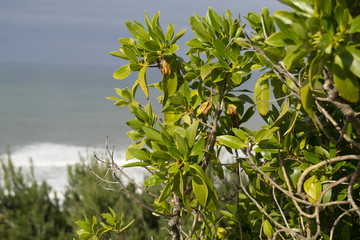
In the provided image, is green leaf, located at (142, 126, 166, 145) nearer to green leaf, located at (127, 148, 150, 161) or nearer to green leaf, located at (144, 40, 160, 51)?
green leaf, located at (127, 148, 150, 161)

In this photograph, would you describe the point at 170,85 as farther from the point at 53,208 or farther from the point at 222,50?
the point at 53,208

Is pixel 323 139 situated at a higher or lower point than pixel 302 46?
lower

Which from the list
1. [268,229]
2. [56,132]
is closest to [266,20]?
[268,229]

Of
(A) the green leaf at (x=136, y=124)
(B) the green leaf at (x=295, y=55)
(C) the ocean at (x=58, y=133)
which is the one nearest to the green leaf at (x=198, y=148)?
(A) the green leaf at (x=136, y=124)

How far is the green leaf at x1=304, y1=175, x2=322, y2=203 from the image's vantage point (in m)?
0.80

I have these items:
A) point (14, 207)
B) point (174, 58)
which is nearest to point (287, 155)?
point (174, 58)

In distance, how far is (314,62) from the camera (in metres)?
0.52

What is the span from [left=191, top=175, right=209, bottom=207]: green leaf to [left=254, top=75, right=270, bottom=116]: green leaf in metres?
0.23

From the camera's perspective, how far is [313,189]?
0.81m

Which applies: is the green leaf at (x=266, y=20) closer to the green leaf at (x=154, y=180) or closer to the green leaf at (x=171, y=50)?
the green leaf at (x=171, y=50)

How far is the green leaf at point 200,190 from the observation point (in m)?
0.80

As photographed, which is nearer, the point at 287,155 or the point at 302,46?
the point at 302,46

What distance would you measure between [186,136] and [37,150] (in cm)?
914

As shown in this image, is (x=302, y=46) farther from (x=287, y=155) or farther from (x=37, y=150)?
(x=37, y=150)
